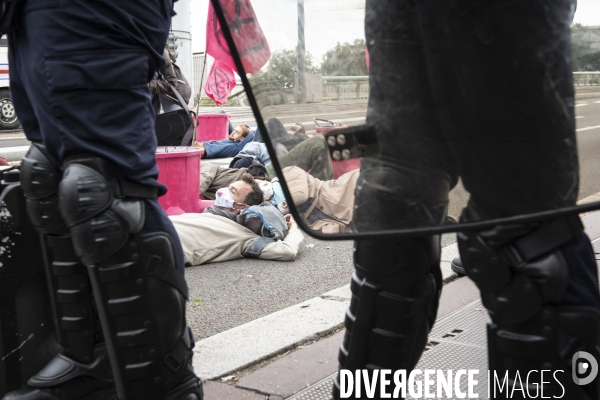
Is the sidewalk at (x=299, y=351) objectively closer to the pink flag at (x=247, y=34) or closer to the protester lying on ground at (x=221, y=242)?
the protester lying on ground at (x=221, y=242)

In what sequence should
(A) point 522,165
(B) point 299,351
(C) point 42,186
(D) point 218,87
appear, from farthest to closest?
(D) point 218,87 → (B) point 299,351 → (C) point 42,186 → (A) point 522,165

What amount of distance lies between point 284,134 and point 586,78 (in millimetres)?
518

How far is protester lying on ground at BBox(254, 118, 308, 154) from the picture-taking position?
4.09 feet

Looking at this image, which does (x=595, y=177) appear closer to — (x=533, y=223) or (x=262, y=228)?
(x=533, y=223)

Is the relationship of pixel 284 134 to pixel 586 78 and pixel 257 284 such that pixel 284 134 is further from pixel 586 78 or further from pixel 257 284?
pixel 257 284

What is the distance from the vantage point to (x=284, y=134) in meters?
1.26

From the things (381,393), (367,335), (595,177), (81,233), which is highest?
(595,177)

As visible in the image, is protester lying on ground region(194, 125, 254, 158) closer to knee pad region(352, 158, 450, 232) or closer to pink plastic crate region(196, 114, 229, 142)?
pink plastic crate region(196, 114, 229, 142)

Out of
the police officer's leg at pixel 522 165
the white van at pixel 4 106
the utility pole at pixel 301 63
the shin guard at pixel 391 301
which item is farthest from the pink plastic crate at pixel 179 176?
the white van at pixel 4 106

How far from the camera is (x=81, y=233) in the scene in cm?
158

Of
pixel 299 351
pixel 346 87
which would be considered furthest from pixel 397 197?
pixel 299 351

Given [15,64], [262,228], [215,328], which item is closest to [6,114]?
[262,228]

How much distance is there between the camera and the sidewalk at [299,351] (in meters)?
2.27

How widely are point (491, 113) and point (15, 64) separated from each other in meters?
1.15
